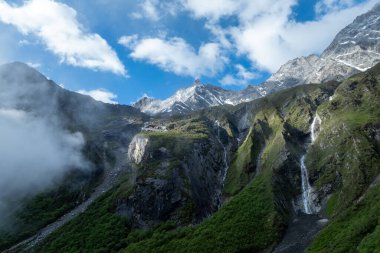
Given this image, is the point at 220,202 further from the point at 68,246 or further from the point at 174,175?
the point at 68,246

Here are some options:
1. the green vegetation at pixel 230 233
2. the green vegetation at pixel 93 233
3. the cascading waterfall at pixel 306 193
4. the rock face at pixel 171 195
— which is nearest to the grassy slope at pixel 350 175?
the cascading waterfall at pixel 306 193

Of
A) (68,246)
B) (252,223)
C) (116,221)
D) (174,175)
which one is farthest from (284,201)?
(68,246)

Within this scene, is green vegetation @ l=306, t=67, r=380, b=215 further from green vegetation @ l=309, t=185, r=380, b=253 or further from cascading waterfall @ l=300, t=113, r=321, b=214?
green vegetation @ l=309, t=185, r=380, b=253

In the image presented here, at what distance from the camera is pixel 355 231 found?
103 meters

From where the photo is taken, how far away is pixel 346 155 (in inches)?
6496

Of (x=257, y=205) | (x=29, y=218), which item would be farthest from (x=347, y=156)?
(x=29, y=218)

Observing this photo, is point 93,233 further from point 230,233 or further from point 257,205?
point 257,205

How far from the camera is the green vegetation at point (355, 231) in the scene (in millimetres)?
Answer: 94250

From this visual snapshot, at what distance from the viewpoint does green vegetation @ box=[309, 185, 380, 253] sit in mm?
94250

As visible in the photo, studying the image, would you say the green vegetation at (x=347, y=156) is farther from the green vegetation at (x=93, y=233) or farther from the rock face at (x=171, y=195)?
the green vegetation at (x=93, y=233)

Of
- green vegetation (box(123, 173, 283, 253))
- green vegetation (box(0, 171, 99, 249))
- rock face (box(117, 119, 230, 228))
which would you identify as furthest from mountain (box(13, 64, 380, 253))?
green vegetation (box(0, 171, 99, 249))

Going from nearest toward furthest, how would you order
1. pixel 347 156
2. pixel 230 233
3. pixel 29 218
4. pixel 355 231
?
1. pixel 355 231
2. pixel 230 233
3. pixel 347 156
4. pixel 29 218

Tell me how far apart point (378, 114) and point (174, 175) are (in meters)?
94.6

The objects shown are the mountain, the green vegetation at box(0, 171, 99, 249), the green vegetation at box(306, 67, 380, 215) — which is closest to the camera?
the mountain
